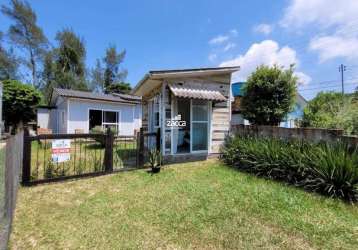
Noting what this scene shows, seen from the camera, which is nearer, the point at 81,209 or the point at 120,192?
the point at 81,209

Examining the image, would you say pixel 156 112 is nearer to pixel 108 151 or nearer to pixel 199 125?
pixel 199 125

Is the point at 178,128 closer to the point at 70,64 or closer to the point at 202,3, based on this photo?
the point at 202,3

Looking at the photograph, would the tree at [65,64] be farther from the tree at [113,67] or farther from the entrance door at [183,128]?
the entrance door at [183,128]

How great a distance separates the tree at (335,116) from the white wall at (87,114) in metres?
11.8

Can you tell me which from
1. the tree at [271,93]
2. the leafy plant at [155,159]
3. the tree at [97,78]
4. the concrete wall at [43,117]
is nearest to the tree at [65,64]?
the tree at [97,78]

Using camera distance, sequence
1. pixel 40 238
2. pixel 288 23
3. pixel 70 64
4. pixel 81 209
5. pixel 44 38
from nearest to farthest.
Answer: pixel 40 238, pixel 81 209, pixel 288 23, pixel 44 38, pixel 70 64

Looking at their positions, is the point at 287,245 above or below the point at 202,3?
below

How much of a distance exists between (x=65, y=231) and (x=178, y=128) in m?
5.09

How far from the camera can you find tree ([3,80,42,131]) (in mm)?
17109

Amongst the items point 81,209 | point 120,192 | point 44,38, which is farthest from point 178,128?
point 44,38

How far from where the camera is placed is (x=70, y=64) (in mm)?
29297

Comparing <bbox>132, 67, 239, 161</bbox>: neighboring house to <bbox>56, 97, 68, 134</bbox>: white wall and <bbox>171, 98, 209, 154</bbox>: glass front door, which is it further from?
<bbox>56, 97, 68, 134</bbox>: white wall

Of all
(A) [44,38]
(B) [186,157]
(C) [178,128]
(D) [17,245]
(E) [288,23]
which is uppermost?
(A) [44,38]

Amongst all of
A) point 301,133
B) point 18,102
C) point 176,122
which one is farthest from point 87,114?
point 301,133
